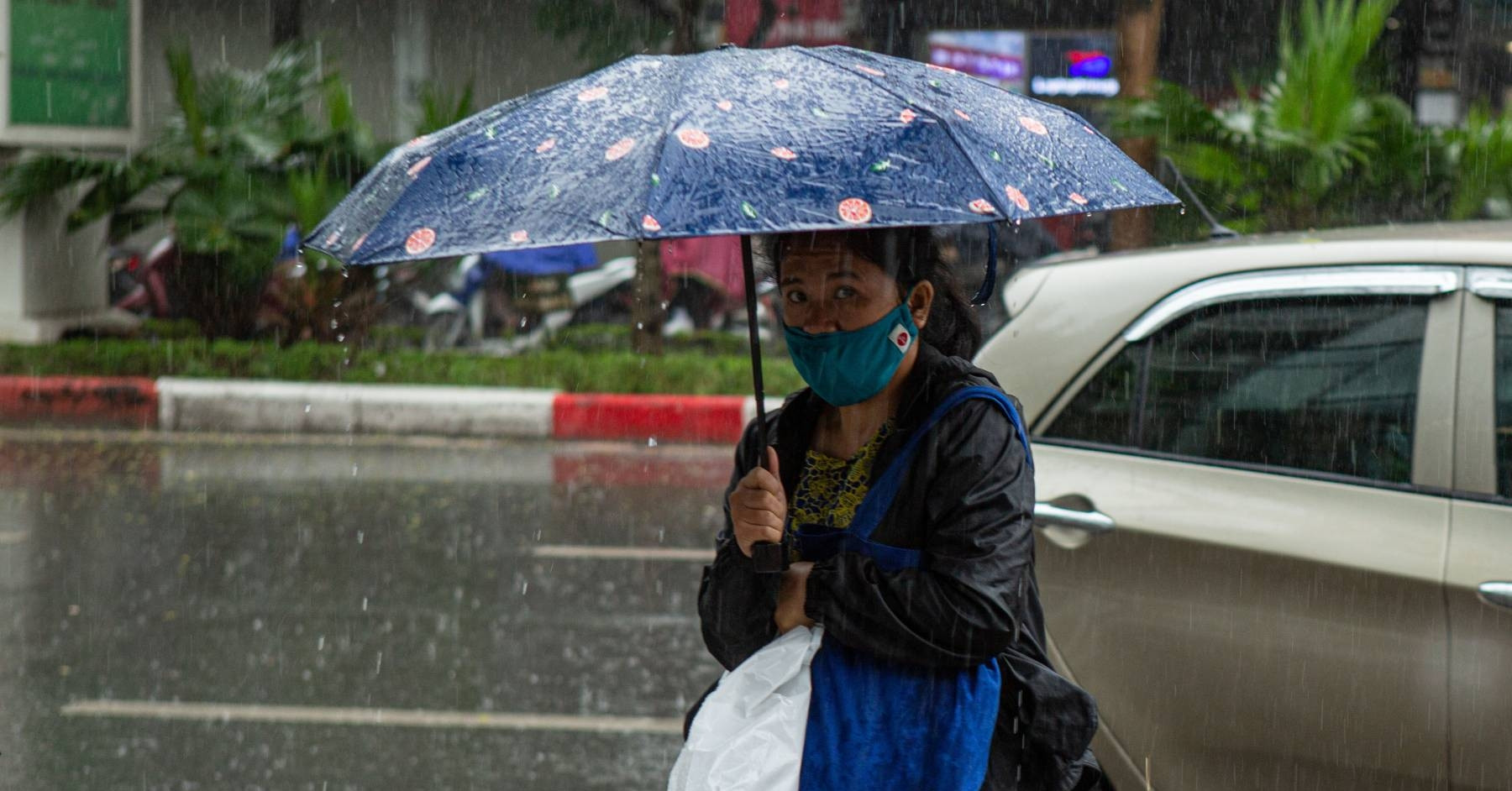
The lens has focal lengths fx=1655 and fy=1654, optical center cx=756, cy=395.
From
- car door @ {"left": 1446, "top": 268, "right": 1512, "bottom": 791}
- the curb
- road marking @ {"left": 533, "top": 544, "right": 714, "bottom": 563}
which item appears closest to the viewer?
car door @ {"left": 1446, "top": 268, "right": 1512, "bottom": 791}

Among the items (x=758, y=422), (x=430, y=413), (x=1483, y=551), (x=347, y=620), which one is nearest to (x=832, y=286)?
(x=758, y=422)

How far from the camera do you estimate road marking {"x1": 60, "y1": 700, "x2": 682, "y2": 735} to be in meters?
5.22

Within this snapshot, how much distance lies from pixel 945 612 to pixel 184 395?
10.0 meters

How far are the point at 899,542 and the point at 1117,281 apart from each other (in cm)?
160

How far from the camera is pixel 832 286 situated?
2299 mm

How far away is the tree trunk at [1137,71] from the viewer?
1231cm

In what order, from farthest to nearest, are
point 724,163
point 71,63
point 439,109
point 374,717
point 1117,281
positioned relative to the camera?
point 71,63
point 439,109
point 374,717
point 1117,281
point 724,163

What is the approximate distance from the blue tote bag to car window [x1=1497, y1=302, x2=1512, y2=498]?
4.45 feet

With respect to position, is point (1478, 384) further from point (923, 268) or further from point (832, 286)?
point (832, 286)

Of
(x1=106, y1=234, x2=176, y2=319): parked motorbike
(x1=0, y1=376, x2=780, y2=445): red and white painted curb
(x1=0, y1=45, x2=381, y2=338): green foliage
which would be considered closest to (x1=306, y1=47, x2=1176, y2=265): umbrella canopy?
(x1=0, y1=376, x2=780, y2=445): red and white painted curb

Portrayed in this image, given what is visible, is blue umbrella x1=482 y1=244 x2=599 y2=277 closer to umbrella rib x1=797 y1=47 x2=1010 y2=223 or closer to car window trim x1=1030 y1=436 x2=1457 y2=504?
car window trim x1=1030 y1=436 x2=1457 y2=504

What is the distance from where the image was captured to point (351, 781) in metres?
4.75

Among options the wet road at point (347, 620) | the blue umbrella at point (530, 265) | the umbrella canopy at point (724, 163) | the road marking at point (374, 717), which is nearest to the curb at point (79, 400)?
the wet road at point (347, 620)

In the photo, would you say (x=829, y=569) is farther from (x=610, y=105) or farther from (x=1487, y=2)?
(x=1487, y=2)
